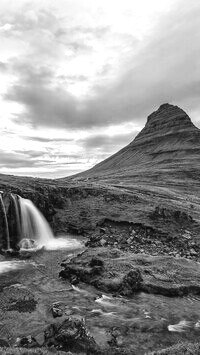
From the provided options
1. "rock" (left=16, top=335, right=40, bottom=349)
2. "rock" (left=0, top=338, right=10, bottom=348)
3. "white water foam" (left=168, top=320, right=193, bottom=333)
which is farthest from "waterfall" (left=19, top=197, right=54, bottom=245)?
"white water foam" (left=168, top=320, right=193, bottom=333)

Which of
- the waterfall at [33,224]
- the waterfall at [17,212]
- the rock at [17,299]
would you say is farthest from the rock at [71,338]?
the waterfall at [17,212]

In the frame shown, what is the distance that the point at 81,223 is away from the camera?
49656 mm

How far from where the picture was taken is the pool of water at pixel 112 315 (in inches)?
679

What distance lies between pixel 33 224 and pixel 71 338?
31578mm

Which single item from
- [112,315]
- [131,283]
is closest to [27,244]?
[131,283]

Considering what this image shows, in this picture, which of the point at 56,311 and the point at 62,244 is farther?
the point at 62,244

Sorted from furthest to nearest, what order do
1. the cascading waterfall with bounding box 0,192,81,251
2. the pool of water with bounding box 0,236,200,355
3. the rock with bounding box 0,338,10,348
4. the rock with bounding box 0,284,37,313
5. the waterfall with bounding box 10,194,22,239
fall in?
1. the waterfall with bounding box 10,194,22,239
2. the cascading waterfall with bounding box 0,192,81,251
3. the rock with bounding box 0,284,37,313
4. the pool of water with bounding box 0,236,200,355
5. the rock with bounding box 0,338,10,348

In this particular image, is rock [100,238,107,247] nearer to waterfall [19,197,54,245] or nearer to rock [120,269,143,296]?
waterfall [19,197,54,245]

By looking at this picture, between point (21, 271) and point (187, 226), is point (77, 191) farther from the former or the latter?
point (21, 271)

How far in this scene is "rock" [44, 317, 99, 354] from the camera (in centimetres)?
1518

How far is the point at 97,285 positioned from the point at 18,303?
6695 mm

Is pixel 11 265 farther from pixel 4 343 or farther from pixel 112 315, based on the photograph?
pixel 4 343

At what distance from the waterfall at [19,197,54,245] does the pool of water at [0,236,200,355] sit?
51.6 feet

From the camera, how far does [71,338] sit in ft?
50.8
